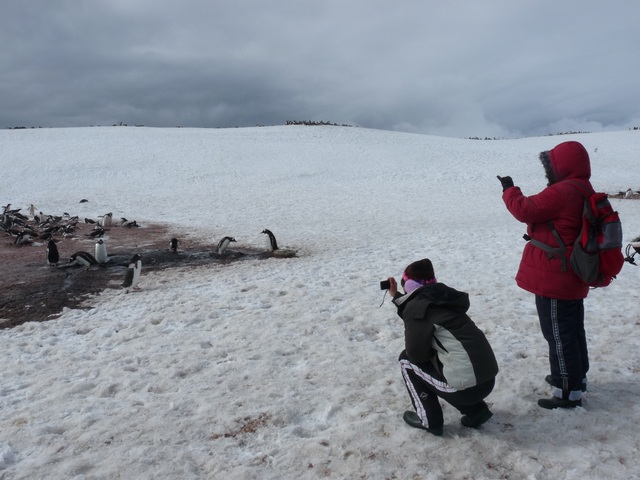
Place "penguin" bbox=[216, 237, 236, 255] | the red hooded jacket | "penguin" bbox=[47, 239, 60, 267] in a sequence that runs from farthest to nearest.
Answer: "penguin" bbox=[216, 237, 236, 255] → "penguin" bbox=[47, 239, 60, 267] → the red hooded jacket

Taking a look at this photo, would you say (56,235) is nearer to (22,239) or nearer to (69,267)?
(22,239)

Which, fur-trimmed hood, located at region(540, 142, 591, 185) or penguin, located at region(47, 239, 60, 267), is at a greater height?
fur-trimmed hood, located at region(540, 142, 591, 185)

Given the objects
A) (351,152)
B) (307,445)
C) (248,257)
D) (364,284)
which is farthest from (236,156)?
(307,445)

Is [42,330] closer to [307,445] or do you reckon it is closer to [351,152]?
[307,445]

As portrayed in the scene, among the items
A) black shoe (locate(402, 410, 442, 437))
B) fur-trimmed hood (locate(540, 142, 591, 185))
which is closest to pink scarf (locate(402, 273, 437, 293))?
black shoe (locate(402, 410, 442, 437))

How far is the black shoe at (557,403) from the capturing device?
3.75m

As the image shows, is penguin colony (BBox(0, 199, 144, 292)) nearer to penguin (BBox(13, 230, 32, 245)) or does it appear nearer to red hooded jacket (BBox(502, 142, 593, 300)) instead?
penguin (BBox(13, 230, 32, 245))

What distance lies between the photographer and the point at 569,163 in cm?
350

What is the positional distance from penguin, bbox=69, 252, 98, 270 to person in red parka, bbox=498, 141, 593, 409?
9526mm

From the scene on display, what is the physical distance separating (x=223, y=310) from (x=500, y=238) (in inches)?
312

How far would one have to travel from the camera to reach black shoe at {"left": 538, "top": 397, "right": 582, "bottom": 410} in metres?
3.75

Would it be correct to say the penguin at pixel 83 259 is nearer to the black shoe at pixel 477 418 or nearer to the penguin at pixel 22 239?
the penguin at pixel 22 239

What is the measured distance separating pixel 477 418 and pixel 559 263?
1411mm

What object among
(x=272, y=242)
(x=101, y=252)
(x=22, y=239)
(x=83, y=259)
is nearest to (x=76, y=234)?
(x=22, y=239)
